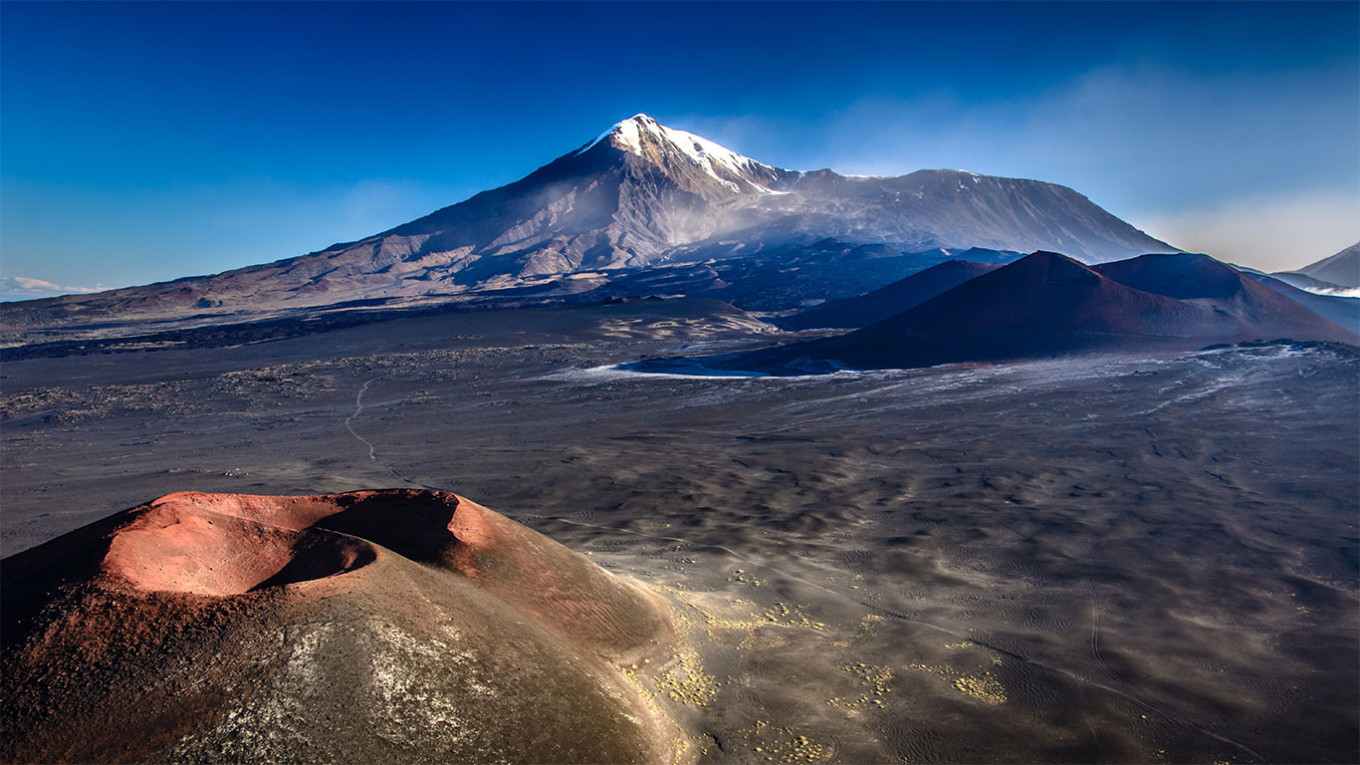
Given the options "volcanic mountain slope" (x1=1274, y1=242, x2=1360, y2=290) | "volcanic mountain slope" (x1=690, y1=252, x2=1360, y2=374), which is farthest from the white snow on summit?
"volcanic mountain slope" (x1=690, y1=252, x2=1360, y2=374)

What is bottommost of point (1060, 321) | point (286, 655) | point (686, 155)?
point (286, 655)

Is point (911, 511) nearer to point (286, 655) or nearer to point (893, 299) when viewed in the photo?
point (286, 655)

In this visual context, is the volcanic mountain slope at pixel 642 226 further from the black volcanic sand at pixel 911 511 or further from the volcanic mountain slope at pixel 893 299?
the black volcanic sand at pixel 911 511

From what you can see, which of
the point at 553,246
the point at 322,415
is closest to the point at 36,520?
the point at 322,415

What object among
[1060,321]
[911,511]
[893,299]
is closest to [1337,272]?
[893,299]

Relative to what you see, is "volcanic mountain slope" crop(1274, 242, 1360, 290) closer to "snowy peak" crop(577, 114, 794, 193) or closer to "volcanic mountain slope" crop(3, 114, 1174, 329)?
"volcanic mountain slope" crop(3, 114, 1174, 329)
